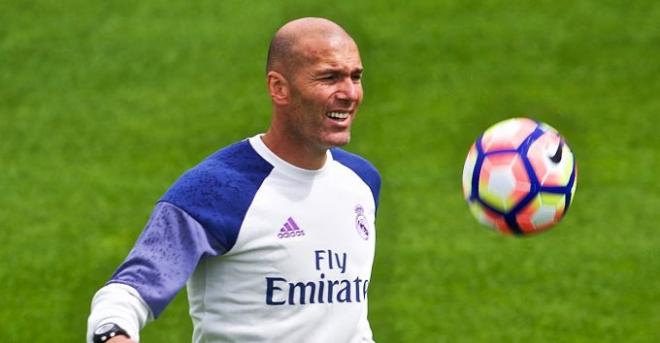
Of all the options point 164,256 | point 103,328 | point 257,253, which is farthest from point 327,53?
point 103,328

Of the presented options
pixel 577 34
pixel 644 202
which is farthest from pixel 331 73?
pixel 577 34

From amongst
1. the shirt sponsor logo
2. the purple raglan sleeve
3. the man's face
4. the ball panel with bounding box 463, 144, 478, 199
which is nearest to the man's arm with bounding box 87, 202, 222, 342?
the purple raglan sleeve

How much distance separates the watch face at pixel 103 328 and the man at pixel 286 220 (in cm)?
56

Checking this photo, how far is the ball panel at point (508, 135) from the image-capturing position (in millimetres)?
7660

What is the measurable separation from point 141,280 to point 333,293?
1051 millimetres

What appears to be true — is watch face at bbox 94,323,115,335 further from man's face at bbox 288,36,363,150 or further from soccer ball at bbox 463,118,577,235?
soccer ball at bbox 463,118,577,235

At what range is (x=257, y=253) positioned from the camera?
7070 mm

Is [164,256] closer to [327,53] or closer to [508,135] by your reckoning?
[327,53]

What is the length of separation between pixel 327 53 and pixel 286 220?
775mm

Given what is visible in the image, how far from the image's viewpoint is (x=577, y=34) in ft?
59.6

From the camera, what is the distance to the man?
6969 millimetres

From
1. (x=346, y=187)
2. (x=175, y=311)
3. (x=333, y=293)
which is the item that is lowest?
(x=175, y=311)

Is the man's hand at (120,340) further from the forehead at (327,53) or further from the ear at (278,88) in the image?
the forehead at (327,53)

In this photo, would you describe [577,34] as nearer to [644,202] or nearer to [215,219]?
[644,202]
